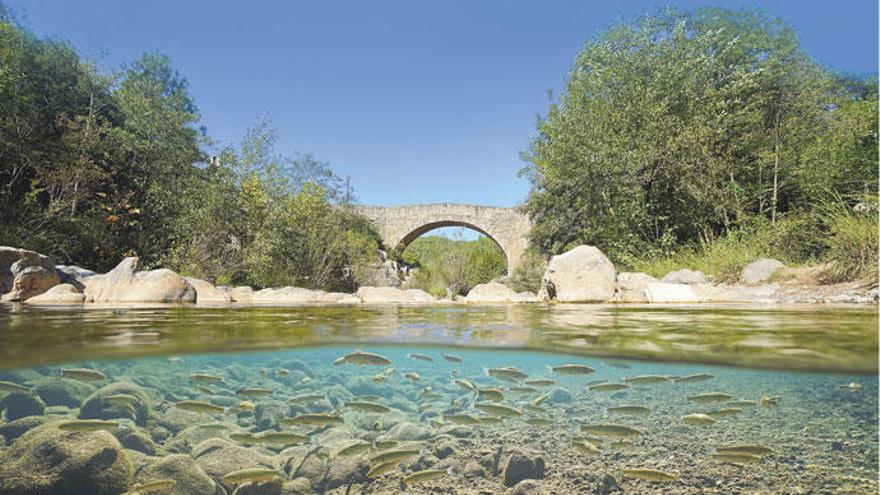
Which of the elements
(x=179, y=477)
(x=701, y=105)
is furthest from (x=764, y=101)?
(x=179, y=477)

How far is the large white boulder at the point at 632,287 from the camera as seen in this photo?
10594 mm

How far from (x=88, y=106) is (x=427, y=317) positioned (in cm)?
2000

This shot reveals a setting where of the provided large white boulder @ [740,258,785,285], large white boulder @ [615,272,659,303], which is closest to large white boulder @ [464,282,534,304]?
large white boulder @ [615,272,659,303]

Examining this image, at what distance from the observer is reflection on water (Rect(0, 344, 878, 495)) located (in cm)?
435

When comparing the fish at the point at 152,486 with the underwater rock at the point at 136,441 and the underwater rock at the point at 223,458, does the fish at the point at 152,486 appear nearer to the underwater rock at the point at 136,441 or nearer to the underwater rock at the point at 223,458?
the underwater rock at the point at 223,458

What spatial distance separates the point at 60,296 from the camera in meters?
9.28

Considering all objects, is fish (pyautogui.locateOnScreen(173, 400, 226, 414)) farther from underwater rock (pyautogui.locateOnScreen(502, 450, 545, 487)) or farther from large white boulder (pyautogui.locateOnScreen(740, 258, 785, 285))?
large white boulder (pyautogui.locateOnScreen(740, 258, 785, 285))

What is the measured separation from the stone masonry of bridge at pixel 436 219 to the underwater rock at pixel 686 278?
24.9 m

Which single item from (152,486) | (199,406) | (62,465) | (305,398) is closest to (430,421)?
(305,398)

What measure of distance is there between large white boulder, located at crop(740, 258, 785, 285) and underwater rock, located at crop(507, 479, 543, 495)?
28.3ft

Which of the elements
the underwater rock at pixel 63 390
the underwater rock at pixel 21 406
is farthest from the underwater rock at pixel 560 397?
the underwater rock at pixel 21 406

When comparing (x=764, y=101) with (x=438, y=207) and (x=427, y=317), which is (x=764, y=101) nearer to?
(x=427, y=317)

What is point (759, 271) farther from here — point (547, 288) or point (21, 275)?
point (21, 275)

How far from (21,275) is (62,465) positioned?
22.7 feet
